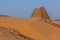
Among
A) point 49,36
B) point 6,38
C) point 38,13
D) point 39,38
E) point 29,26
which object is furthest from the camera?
point 38,13

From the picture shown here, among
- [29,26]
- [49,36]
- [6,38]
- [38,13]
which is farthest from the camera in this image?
[38,13]

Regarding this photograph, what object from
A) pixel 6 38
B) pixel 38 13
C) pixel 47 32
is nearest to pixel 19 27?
pixel 47 32

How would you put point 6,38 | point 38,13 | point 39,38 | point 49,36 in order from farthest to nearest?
point 38,13
point 49,36
point 39,38
point 6,38

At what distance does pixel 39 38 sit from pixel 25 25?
212 cm

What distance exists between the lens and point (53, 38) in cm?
1227

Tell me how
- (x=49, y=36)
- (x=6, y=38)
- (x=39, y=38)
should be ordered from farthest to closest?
(x=49, y=36), (x=39, y=38), (x=6, y=38)

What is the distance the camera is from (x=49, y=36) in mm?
12422

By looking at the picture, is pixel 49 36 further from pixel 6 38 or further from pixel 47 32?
pixel 6 38

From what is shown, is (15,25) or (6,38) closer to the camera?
(6,38)

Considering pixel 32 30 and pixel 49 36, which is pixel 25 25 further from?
pixel 49 36

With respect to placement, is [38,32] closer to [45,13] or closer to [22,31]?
[22,31]

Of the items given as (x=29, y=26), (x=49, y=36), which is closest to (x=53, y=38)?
(x=49, y=36)

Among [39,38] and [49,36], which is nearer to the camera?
[39,38]

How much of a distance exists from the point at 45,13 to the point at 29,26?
1593 centimetres
